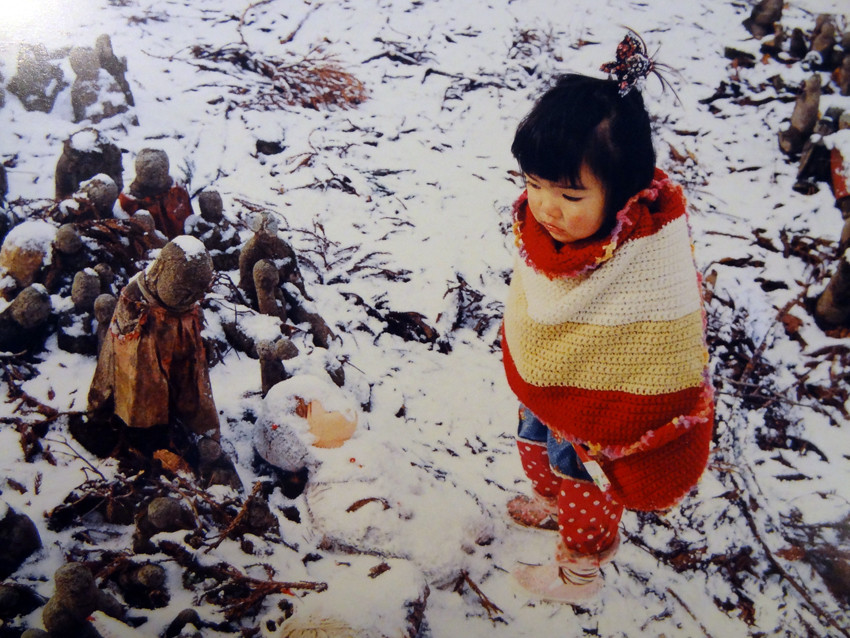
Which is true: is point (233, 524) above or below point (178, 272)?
below

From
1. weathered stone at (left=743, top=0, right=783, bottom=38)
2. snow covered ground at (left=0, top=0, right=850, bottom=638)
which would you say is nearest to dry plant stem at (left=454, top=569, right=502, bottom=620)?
snow covered ground at (left=0, top=0, right=850, bottom=638)

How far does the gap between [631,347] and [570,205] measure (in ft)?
0.85

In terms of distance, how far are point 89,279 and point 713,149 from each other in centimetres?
255

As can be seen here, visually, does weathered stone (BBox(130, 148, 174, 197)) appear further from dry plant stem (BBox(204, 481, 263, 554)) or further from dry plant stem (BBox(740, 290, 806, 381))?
dry plant stem (BBox(740, 290, 806, 381))

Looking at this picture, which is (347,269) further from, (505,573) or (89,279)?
(505,573)

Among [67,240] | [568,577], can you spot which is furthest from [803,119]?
[67,240]

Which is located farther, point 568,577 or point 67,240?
point 67,240

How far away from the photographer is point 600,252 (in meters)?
0.93

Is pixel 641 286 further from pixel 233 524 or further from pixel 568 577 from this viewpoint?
pixel 233 524

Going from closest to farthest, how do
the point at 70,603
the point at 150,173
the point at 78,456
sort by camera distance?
the point at 70,603 → the point at 78,456 → the point at 150,173

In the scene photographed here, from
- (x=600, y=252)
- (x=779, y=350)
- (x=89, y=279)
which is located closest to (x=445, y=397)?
(x=600, y=252)

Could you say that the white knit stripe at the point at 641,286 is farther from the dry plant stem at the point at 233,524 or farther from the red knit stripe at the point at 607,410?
the dry plant stem at the point at 233,524

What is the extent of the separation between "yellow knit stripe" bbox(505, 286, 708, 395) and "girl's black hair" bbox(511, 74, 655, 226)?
215 millimetres

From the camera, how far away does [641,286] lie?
0.94 metres
